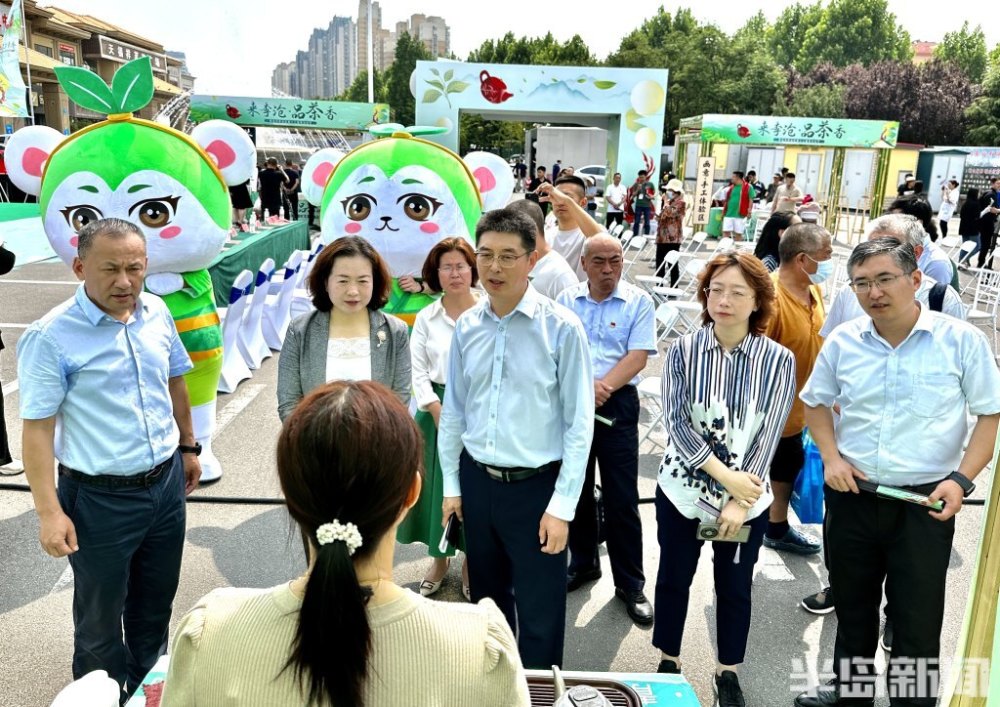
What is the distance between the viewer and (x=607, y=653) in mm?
3162

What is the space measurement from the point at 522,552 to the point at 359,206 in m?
2.65

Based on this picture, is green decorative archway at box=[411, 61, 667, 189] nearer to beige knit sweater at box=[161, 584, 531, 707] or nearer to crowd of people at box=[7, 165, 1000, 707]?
crowd of people at box=[7, 165, 1000, 707]

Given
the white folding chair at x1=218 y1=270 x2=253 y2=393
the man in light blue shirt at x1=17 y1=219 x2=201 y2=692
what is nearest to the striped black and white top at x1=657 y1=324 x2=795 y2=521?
the man in light blue shirt at x1=17 y1=219 x2=201 y2=692

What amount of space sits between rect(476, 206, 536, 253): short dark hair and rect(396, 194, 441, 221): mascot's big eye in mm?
2054

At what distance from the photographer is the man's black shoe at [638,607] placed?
11.0 feet

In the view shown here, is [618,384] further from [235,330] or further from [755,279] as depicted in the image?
[235,330]

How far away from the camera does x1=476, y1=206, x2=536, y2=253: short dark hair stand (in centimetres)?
240

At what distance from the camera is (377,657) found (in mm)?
1148

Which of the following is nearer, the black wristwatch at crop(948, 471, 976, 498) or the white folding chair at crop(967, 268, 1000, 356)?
the black wristwatch at crop(948, 471, 976, 498)

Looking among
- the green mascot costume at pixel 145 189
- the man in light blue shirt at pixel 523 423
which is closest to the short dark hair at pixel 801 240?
the man in light blue shirt at pixel 523 423

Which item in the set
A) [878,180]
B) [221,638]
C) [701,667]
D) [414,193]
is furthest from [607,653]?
[878,180]

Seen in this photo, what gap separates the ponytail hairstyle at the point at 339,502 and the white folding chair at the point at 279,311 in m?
6.91

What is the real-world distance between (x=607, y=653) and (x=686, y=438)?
3.62 ft

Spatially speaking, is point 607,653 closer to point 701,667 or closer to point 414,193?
point 701,667
